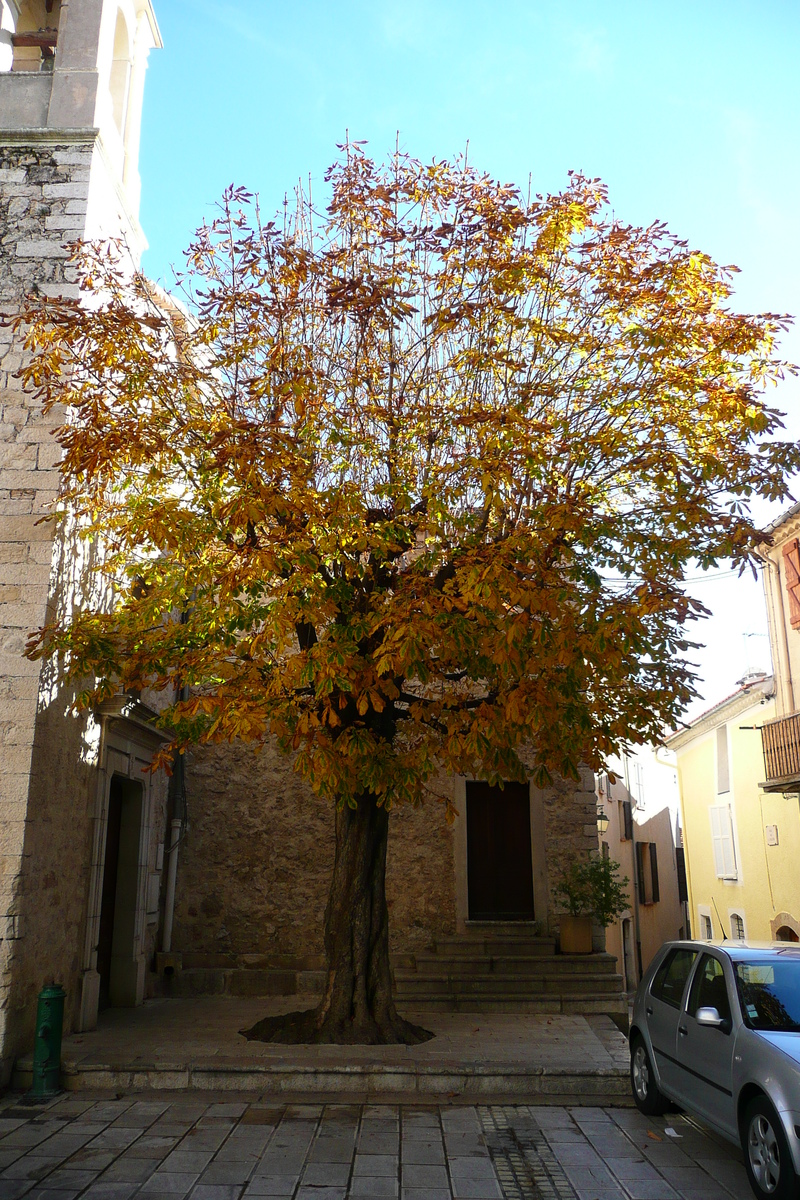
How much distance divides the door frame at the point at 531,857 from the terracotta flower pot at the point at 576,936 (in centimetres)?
50

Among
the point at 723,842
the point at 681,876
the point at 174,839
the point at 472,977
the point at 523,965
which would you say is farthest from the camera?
the point at 681,876

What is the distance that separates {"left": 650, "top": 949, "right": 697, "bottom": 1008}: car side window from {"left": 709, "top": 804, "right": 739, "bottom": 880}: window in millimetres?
14344

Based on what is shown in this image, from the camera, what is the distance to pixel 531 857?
1256 cm

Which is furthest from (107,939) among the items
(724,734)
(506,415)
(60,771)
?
(724,734)

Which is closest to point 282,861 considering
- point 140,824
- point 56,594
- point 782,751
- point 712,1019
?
point 140,824

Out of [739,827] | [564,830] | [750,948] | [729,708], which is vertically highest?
[729,708]

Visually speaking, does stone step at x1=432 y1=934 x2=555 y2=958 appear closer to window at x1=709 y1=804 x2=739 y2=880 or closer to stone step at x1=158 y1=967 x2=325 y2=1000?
stone step at x1=158 y1=967 x2=325 y2=1000

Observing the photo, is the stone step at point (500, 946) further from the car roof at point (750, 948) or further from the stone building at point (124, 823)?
the car roof at point (750, 948)

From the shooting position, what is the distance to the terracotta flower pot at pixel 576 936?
11.7m

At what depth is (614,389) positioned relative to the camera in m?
A: 7.84

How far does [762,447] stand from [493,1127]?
218 inches

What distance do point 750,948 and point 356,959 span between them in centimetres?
395

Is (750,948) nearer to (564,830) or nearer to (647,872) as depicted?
(564,830)

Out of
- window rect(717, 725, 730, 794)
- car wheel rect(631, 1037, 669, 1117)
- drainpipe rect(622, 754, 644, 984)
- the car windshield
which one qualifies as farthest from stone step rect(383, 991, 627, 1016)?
window rect(717, 725, 730, 794)
